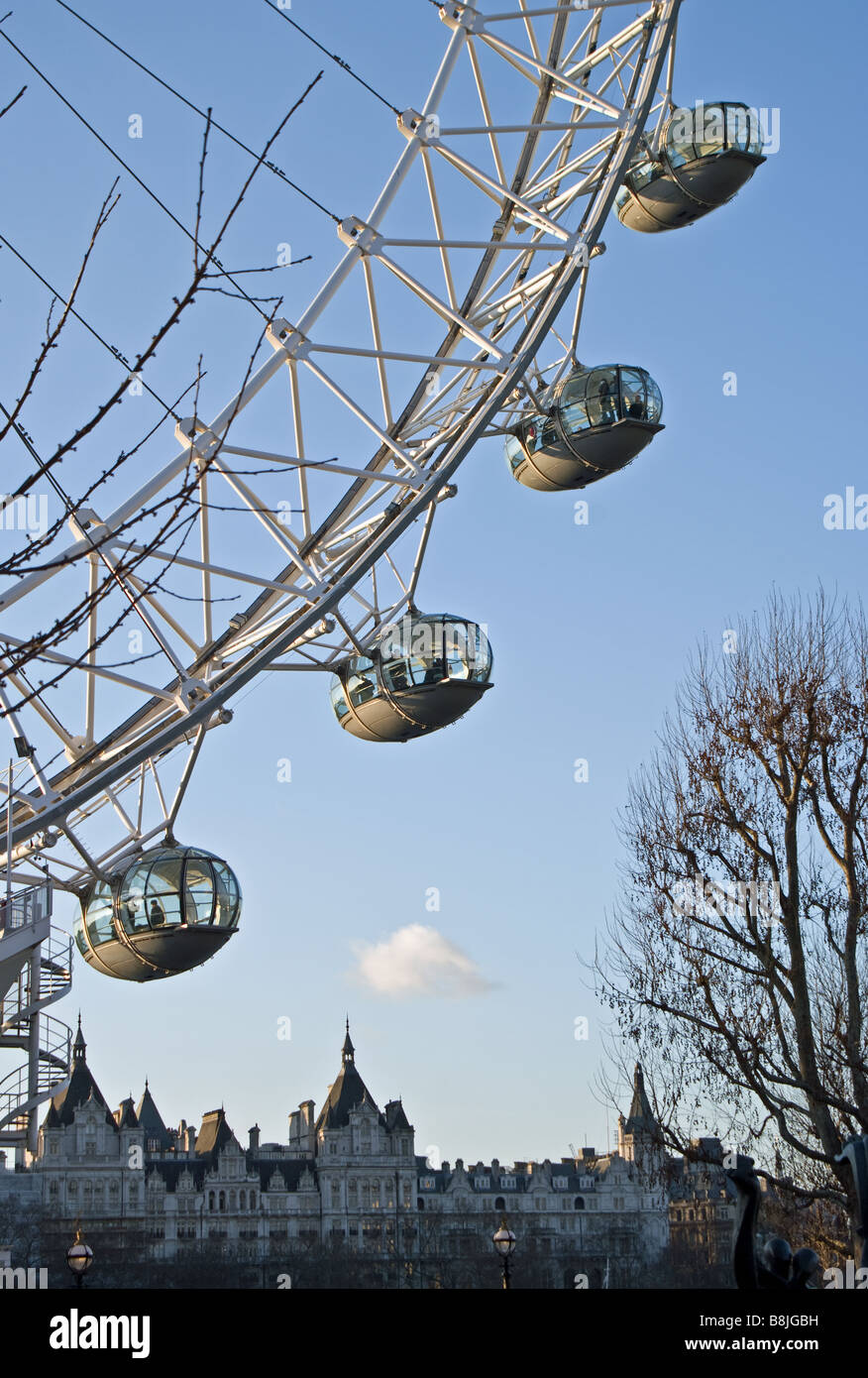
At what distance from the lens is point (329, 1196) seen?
114125 millimetres

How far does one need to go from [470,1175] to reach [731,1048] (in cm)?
10811

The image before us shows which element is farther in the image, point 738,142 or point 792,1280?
point 738,142

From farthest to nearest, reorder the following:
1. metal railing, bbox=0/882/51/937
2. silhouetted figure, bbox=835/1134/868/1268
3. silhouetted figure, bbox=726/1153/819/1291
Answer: metal railing, bbox=0/882/51/937 → silhouetted figure, bbox=726/1153/819/1291 → silhouetted figure, bbox=835/1134/868/1268

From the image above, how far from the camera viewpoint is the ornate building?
105188 mm

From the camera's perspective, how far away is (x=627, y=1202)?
5022 inches

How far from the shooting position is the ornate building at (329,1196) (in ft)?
345

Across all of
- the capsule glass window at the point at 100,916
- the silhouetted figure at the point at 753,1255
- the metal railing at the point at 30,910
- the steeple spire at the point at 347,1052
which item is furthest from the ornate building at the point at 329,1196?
the silhouetted figure at the point at 753,1255

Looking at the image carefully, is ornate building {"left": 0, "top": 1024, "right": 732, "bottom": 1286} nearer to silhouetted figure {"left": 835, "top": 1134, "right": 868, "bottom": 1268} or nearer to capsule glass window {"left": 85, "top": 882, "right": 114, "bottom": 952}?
capsule glass window {"left": 85, "top": 882, "right": 114, "bottom": 952}

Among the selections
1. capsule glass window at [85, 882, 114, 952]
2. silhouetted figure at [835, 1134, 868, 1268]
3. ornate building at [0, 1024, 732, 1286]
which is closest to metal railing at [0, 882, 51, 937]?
capsule glass window at [85, 882, 114, 952]

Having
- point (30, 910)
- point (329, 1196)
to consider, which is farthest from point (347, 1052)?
point (30, 910)

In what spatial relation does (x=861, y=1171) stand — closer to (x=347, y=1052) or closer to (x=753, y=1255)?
(x=753, y=1255)

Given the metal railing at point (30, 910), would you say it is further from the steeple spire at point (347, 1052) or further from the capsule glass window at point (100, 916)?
the steeple spire at point (347, 1052)
